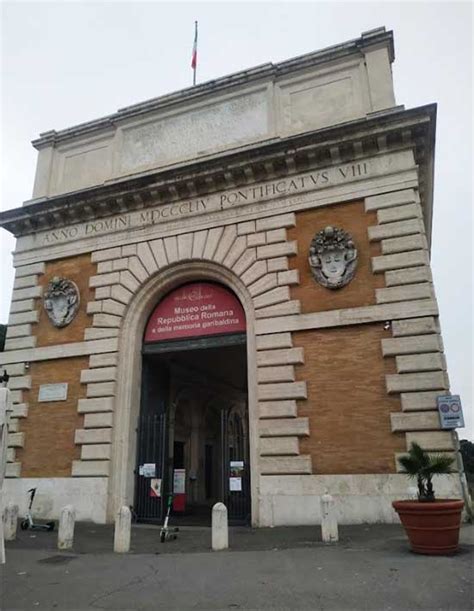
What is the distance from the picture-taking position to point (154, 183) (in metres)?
15.5

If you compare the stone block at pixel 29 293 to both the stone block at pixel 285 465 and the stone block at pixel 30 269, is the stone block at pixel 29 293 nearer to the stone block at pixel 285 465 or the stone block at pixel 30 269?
the stone block at pixel 30 269

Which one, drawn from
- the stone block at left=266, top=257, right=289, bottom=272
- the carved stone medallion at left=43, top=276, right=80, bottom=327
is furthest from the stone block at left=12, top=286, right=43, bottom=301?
the stone block at left=266, top=257, right=289, bottom=272

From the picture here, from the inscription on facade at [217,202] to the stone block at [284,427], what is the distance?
629 cm

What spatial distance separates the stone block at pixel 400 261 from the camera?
12.3m

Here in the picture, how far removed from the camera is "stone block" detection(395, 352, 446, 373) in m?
11.4

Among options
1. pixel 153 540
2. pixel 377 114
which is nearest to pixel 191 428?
pixel 153 540

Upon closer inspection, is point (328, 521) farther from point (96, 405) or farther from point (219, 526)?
point (96, 405)

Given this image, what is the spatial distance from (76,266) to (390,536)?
12.2 meters

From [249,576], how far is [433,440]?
595cm

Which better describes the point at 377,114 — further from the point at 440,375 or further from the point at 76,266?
the point at 76,266

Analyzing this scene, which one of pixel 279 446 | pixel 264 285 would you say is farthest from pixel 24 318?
pixel 279 446

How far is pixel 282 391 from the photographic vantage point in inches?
491

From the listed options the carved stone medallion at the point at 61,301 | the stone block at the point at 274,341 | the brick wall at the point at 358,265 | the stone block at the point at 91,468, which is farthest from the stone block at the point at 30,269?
the brick wall at the point at 358,265

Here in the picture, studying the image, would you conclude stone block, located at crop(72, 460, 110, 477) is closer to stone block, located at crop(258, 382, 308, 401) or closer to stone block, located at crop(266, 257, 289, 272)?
stone block, located at crop(258, 382, 308, 401)
